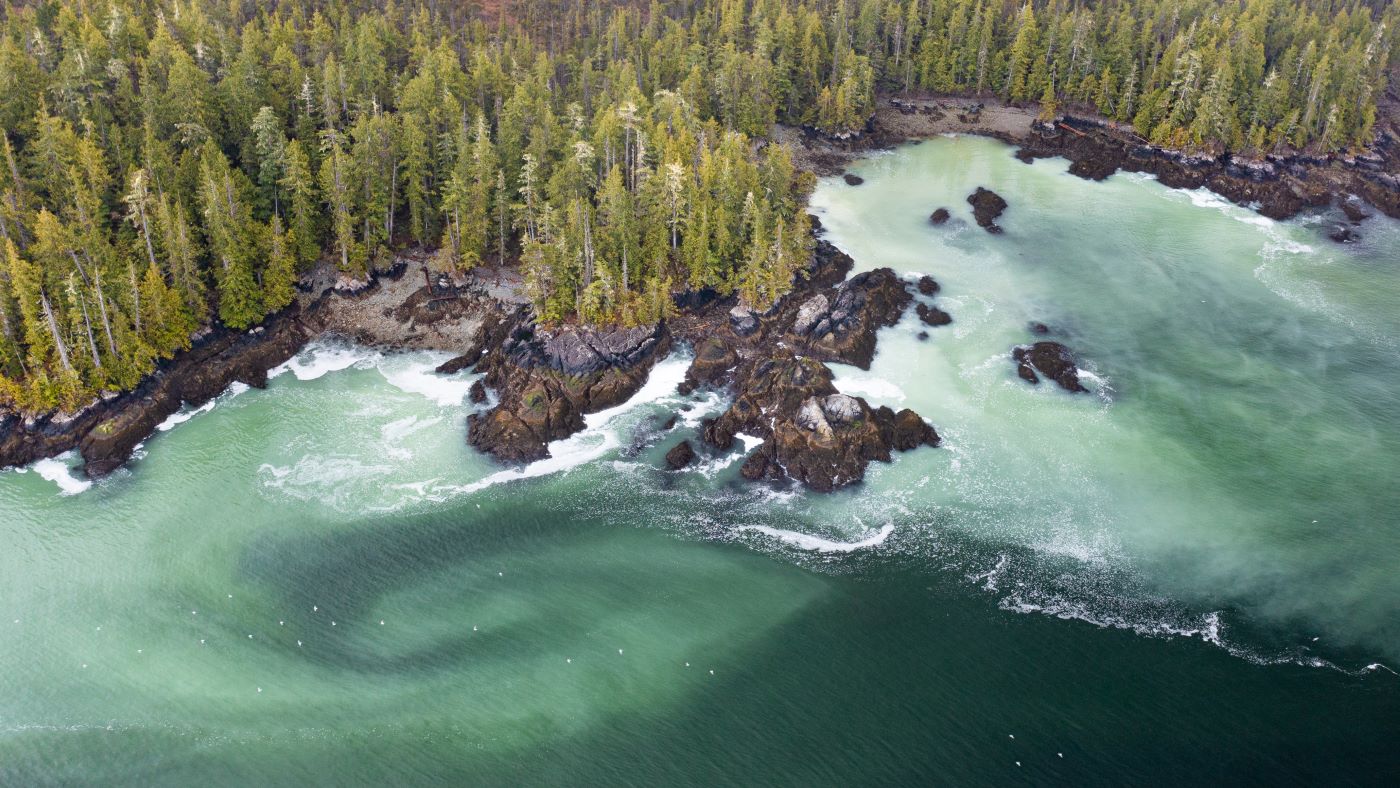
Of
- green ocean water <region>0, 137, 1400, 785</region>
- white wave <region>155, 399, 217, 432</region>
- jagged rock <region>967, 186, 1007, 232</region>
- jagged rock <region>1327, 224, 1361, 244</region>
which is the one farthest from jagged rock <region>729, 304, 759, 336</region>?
jagged rock <region>1327, 224, 1361, 244</region>

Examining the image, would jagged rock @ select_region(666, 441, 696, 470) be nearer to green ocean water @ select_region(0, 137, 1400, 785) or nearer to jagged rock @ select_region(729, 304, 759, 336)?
green ocean water @ select_region(0, 137, 1400, 785)

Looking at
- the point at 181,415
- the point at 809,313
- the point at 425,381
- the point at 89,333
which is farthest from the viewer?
the point at 809,313

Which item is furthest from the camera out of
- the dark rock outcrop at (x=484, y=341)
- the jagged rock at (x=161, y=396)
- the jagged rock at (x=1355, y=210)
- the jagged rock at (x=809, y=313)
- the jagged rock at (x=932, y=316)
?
the jagged rock at (x=1355, y=210)

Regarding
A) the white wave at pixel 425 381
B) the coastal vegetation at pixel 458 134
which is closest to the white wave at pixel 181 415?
the coastal vegetation at pixel 458 134

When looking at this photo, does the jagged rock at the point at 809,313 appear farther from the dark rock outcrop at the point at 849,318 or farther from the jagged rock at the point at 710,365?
the jagged rock at the point at 710,365

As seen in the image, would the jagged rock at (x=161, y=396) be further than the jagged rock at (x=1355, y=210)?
No

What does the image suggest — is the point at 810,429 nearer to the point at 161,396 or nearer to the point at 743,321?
the point at 743,321

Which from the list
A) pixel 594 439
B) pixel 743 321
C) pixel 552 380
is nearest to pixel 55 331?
pixel 552 380
